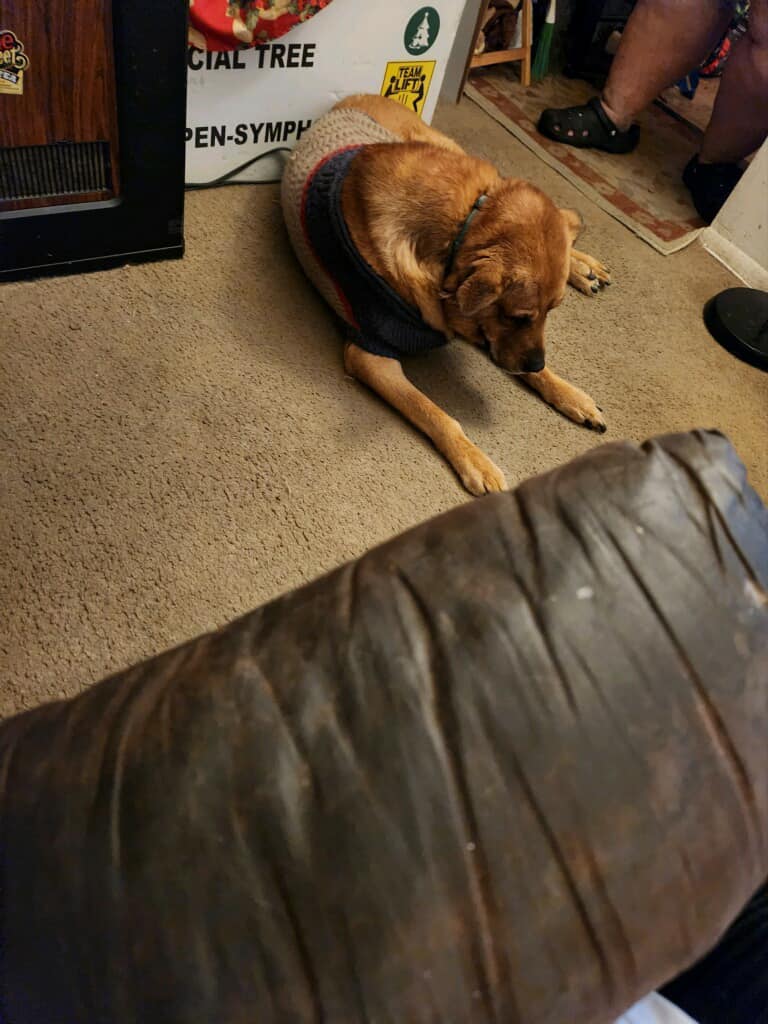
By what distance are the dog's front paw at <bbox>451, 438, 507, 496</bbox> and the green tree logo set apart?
1.15 meters

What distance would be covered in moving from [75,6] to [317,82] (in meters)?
0.76

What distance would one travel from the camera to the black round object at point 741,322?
1.92m

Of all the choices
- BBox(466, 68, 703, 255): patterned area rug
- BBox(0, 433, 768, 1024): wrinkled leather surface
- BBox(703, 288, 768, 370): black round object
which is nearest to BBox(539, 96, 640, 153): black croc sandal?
BBox(466, 68, 703, 255): patterned area rug

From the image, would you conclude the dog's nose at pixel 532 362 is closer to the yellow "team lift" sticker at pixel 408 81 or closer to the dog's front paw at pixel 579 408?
the dog's front paw at pixel 579 408

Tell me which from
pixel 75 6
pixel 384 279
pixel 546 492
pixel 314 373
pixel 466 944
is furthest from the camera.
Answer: pixel 314 373

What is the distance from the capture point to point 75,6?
116cm

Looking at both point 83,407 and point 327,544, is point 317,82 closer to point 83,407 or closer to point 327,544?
point 83,407

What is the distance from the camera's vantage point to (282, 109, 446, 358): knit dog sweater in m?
1.43

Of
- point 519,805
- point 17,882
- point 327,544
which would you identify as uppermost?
point 519,805

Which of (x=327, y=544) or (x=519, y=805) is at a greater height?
(x=519, y=805)

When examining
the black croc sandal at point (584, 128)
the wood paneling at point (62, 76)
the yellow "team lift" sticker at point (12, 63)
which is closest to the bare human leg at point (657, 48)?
the black croc sandal at point (584, 128)

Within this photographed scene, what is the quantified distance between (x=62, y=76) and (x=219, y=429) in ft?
2.20

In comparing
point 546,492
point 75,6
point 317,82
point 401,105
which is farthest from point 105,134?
point 546,492

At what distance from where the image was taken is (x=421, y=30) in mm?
1811
